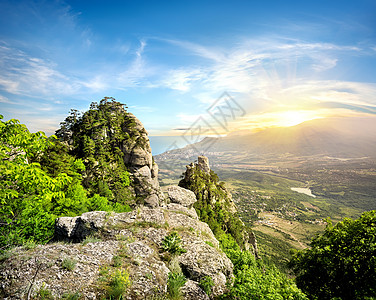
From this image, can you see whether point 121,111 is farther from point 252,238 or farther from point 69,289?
point 252,238

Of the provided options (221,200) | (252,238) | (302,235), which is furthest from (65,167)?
(302,235)

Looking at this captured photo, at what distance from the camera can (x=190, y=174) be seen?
5331cm

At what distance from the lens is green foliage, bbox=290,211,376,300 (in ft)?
44.9

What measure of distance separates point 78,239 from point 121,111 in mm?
44671

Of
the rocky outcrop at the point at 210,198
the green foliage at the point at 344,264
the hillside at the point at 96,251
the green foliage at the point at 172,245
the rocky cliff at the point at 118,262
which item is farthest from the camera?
the rocky outcrop at the point at 210,198

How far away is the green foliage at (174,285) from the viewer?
311 inches

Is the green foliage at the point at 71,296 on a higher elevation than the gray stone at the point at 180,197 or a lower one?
higher

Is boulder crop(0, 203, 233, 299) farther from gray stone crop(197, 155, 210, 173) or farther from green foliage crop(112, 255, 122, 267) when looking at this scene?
gray stone crop(197, 155, 210, 173)

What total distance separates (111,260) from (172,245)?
13.5ft

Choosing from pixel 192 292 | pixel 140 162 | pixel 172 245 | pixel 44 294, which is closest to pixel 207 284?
pixel 192 292

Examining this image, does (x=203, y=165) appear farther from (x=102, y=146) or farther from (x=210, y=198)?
(x=102, y=146)

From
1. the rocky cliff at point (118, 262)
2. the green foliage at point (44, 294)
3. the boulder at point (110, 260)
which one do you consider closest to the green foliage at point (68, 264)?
the rocky cliff at point (118, 262)

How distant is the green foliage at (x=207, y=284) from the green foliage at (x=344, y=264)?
10.3 metres

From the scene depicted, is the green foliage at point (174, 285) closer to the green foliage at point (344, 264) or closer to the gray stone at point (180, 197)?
the green foliage at point (344, 264)
